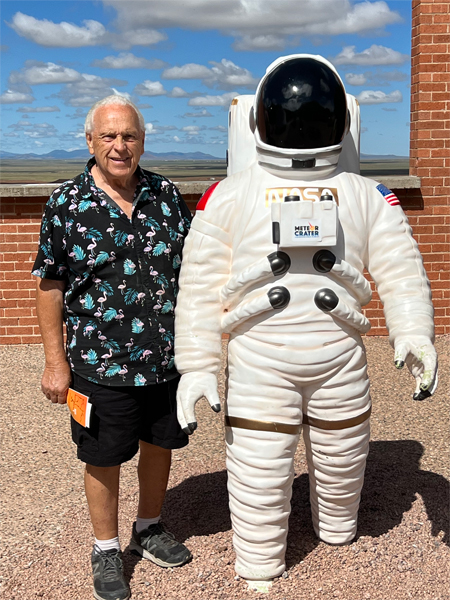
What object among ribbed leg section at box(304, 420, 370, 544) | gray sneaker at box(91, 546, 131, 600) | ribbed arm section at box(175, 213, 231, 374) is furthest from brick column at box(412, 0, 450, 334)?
gray sneaker at box(91, 546, 131, 600)

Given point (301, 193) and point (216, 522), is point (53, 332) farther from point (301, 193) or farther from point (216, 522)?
point (216, 522)

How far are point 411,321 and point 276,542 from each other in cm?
116

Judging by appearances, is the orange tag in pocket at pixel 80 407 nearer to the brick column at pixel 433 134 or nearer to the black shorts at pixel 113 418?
the black shorts at pixel 113 418

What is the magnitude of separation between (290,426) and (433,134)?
15.8ft

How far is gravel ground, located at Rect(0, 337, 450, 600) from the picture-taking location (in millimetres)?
3166

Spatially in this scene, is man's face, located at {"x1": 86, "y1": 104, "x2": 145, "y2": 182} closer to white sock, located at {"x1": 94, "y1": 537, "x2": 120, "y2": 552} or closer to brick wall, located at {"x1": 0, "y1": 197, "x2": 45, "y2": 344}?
white sock, located at {"x1": 94, "y1": 537, "x2": 120, "y2": 552}

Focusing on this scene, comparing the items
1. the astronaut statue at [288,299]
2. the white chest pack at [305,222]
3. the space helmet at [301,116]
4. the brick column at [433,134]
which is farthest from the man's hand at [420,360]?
the brick column at [433,134]

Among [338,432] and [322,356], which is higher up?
[322,356]

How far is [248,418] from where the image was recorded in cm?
299

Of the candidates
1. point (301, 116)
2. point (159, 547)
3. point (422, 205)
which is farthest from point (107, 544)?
point (422, 205)

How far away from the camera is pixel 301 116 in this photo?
9.30ft

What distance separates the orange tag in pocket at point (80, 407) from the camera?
2986mm

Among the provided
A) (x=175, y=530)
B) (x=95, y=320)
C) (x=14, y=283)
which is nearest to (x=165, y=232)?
(x=95, y=320)

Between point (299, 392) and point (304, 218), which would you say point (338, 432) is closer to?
point (299, 392)
